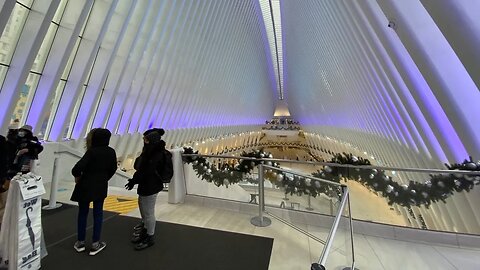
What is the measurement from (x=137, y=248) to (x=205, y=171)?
2.63m

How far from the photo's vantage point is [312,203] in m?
4.51

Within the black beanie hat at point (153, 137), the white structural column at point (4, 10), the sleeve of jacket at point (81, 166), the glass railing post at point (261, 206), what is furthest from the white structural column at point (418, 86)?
the white structural column at point (4, 10)

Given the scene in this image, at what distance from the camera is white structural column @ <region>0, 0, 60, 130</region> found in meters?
7.09

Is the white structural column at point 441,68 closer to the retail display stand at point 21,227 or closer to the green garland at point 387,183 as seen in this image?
the green garland at point 387,183

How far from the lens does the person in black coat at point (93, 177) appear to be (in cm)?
318

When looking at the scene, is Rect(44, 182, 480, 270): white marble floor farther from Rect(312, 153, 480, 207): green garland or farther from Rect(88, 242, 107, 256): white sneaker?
Rect(88, 242, 107, 256): white sneaker

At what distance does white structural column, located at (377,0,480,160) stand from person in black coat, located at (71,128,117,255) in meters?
6.57

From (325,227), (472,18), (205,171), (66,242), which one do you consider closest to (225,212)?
(205,171)

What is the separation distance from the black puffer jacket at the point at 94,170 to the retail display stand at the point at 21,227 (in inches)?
18.0

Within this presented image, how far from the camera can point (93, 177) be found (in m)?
3.23

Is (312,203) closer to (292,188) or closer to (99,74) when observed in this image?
(292,188)

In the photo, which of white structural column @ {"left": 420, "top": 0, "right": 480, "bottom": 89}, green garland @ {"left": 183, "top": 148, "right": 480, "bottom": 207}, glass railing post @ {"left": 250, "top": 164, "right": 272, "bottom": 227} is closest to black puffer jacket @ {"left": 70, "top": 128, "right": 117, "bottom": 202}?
glass railing post @ {"left": 250, "top": 164, "right": 272, "bottom": 227}

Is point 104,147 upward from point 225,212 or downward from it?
upward

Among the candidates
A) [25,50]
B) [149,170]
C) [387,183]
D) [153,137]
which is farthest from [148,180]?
[25,50]
